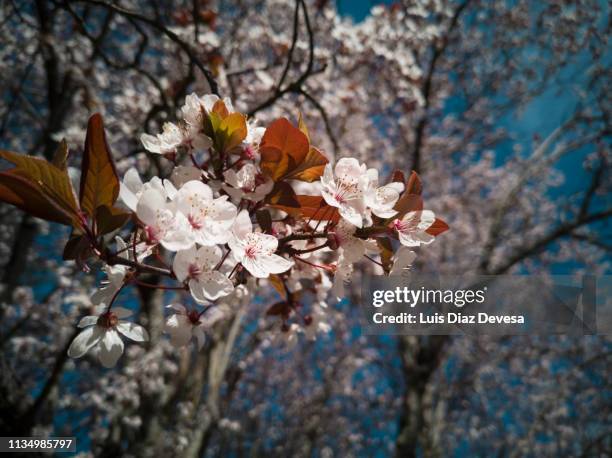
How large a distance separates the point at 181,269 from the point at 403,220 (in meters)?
0.38

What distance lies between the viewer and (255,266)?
2.14 ft

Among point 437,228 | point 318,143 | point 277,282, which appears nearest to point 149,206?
point 277,282

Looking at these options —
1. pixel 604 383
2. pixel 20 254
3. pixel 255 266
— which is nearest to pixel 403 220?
pixel 255 266

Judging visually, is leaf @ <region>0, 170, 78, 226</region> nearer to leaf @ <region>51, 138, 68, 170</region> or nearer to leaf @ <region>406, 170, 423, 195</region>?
leaf @ <region>51, 138, 68, 170</region>

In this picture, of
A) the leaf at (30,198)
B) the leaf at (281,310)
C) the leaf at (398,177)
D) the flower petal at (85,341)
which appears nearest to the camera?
the leaf at (30,198)

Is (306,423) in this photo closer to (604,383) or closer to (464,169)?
(604,383)

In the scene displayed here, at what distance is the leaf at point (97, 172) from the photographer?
0.57 meters

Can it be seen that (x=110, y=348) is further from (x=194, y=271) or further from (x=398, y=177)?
(x=398, y=177)

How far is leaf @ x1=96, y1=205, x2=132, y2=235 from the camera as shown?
1.90 feet

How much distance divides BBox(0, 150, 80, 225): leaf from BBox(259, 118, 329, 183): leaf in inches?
11.7

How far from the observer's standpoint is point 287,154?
70 cm

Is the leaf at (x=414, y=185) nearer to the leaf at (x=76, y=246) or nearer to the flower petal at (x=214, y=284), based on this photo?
the flower petal at (x=214, y=284)

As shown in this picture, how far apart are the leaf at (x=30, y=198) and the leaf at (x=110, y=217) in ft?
0.12

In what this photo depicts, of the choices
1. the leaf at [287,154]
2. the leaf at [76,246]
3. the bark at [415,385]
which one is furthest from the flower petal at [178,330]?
the bark at [415,385]
